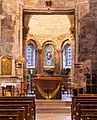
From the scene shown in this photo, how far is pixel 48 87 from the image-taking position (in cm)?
2016

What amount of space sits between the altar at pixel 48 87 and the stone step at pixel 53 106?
161cm

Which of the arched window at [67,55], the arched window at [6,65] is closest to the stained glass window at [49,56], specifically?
the arched window at [67,55]

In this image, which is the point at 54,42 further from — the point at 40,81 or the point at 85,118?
the point at 85,118

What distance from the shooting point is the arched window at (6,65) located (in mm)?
20297

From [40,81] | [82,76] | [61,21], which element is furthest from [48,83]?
[61,21]

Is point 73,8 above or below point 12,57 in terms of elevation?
above

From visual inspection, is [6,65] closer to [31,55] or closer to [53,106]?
[53,106]

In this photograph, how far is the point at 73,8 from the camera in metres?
21.7

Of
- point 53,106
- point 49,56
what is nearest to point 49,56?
point 49,56

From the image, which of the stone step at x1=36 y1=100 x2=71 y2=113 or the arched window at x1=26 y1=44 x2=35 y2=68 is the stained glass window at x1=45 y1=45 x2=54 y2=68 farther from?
the stone step at x1=36 y1=100 x2=71 y2=113

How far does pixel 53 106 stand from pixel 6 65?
4.04 m

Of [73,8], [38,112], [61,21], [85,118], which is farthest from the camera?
[61,21]

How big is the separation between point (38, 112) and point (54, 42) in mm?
14952

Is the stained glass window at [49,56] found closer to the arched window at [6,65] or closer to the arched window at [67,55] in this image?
the arched window at [67,55]
